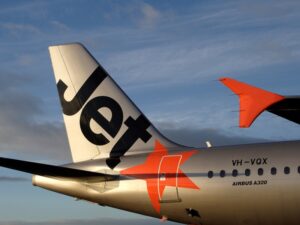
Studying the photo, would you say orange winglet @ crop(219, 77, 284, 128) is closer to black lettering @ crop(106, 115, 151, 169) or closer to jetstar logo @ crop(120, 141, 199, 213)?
jetstar logo @ crop(120, 141, 199, 213)

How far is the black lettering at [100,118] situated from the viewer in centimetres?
2667

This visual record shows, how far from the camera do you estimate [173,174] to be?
23719mm

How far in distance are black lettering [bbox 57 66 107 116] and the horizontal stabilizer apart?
4231 millimetres

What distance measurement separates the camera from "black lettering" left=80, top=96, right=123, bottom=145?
87.5 ft

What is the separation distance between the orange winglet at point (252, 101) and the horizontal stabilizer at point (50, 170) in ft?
40.7

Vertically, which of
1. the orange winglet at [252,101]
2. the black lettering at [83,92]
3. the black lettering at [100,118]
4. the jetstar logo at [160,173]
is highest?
the black lettering at [83,92]

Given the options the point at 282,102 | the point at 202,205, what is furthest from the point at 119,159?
the point at 282,102

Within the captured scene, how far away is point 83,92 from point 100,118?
5.50 feet

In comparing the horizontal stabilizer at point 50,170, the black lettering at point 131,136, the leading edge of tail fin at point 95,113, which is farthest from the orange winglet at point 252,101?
the black lettering at point 131,136

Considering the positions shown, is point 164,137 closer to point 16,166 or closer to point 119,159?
point 119,159

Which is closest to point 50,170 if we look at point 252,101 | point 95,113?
point 95,113

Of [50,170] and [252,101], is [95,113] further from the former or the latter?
[252,101]

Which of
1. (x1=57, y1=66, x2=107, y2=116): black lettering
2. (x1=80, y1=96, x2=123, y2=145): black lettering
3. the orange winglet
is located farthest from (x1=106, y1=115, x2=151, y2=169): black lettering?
the orange winglet

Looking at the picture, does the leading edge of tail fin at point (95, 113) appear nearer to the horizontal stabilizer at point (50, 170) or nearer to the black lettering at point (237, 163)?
the horizontal stabilizer at point (50, 170)
